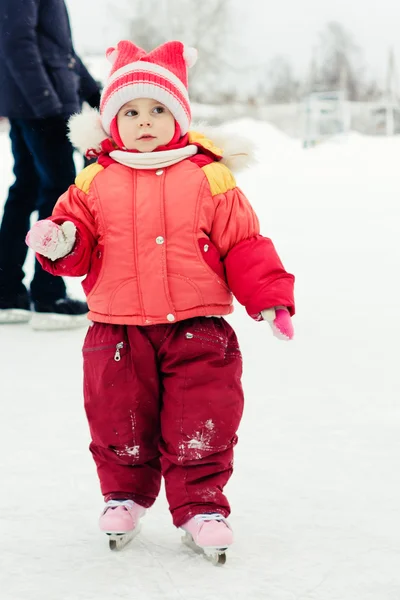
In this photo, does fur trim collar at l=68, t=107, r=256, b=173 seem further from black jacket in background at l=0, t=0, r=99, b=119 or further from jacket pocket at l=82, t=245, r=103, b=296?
black jacket in background at l=0, t=0, r=99, b=119

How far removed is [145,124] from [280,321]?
0.48 metres

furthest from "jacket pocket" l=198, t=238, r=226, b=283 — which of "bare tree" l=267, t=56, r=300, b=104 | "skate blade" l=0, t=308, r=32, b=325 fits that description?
"bare tree" l=267, t=56, r=300, b=104

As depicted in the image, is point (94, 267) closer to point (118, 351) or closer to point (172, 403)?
point (118, 351)

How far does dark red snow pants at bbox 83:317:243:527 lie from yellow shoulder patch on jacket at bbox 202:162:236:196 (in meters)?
0.26

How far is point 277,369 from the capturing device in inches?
118

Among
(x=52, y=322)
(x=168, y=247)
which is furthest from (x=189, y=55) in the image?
(x=52, y=322)

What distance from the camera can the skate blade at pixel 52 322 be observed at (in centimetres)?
360

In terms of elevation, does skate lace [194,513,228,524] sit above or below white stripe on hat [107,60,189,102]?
below

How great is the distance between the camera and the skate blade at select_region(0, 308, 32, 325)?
3.73 meters

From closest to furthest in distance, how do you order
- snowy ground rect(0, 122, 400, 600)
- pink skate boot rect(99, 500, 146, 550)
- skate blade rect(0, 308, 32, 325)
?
snowy ground rect(0, 122, 400, 600), pink skate boot rect(99, 500, 146, 550), skate blade rect(0, 308, 32, 325)

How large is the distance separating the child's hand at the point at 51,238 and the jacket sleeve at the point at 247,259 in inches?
11.0

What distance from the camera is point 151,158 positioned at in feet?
5.47

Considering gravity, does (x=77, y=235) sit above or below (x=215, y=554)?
above

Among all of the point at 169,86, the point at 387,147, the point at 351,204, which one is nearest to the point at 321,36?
the point at 387,147
